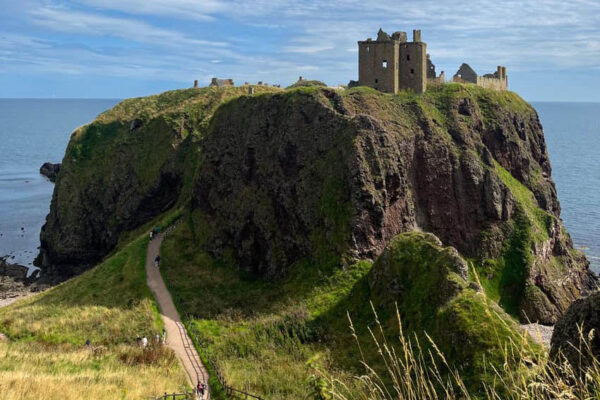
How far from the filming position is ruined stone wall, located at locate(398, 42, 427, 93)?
62.9 meters

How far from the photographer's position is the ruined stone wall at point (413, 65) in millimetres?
62875

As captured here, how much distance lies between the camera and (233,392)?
27.9 metres

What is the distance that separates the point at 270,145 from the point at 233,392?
28.5m

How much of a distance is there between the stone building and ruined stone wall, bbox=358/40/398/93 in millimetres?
15396

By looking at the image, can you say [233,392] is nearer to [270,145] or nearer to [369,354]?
[369,354]

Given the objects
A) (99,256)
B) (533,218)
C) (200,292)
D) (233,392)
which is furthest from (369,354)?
(99,256)

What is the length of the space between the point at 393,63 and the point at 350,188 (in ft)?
76.0

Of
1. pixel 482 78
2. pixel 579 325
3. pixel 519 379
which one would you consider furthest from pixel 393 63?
pixel 519 379

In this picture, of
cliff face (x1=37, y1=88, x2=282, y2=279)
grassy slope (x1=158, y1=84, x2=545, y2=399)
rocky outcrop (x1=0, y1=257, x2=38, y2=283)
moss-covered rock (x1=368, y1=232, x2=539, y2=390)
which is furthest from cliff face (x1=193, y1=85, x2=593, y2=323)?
rocky outcrop (x1=0, y1=257, x2=38, y2=283)

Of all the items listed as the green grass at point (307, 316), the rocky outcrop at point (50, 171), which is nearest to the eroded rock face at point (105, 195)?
the green grass at point (307, 316)

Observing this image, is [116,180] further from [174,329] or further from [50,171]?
[50,171]

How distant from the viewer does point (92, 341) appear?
3825 cm

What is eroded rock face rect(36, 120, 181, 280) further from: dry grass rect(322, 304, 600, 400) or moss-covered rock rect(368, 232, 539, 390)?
dry grass rect(322, 304, 600, 400)

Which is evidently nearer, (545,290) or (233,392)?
(233,392)
